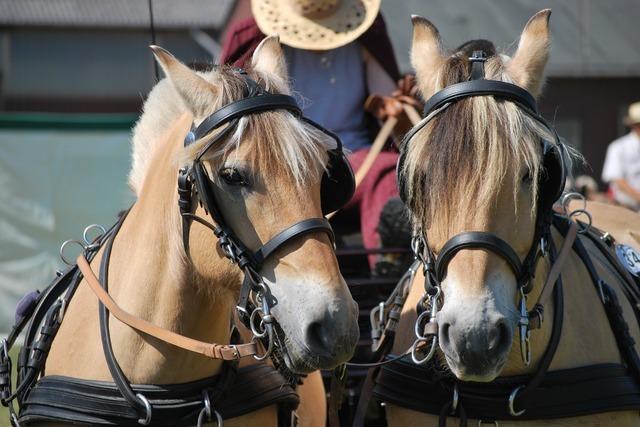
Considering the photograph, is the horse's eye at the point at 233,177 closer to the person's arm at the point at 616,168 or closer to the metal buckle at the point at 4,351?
the metal buckle at the point at 4,351

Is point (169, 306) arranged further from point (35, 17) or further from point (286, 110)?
point (35, 17)

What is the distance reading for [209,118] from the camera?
109 inches

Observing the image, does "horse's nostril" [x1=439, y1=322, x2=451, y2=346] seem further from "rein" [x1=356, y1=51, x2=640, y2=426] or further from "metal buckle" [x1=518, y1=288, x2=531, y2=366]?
"metal buckle" [x1=518, y1=288, x2=531, y2=366]

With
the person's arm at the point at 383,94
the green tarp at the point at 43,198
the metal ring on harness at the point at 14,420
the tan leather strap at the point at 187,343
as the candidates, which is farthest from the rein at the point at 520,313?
the green tarp at the point at 43,198

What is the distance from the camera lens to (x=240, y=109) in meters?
2.74

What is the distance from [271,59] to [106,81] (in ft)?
56.8

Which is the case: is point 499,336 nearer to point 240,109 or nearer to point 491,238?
point 491,238

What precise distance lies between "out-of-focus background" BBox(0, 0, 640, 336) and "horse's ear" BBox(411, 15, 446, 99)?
3.70m

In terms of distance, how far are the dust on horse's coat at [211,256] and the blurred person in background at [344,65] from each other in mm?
1324

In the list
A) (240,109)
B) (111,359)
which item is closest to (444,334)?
(240,109)

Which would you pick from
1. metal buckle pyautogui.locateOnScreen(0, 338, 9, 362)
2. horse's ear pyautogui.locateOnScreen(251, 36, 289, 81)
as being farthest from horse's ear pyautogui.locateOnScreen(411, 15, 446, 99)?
metal buckle pyautogui.locateOnScreen(0, 338, 9, 362)

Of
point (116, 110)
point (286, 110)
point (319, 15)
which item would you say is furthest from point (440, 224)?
point (116, 110)

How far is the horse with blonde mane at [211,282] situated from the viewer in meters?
2.61

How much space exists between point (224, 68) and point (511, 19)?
13661 mm
